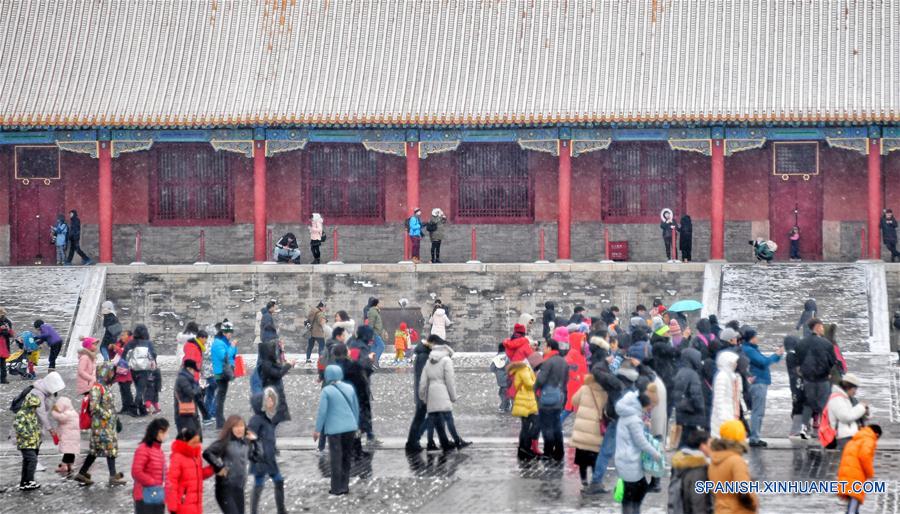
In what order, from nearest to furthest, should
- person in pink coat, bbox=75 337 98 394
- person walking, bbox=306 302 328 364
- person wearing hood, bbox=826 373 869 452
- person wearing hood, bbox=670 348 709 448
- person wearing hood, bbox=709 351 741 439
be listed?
person wearing hood, bbox=826 373 869 452
person wearing hood, bbox=670 348 709 448
person wearing hood, bbox=709 351 741 439
person in pink coat, bbox=75 337 98 394
person walking, bbox=306 302 328 364

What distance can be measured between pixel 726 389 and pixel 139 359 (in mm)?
8917

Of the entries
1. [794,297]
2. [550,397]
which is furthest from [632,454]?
[794,297]

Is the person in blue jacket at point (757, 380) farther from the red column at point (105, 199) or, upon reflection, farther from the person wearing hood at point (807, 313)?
the red column at point (105, 199)

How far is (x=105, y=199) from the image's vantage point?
120 feet

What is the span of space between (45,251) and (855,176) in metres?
18.3

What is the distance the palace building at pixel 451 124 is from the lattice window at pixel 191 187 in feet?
0.15

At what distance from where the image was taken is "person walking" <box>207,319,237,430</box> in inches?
846

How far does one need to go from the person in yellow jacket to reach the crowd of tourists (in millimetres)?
16

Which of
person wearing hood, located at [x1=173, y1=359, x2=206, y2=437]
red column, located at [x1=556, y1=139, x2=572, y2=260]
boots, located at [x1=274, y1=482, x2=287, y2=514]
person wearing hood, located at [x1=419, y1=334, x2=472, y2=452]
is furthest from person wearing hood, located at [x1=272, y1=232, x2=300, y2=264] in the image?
boots, located at [x1=274, y1=482, x2=287, y2=514]

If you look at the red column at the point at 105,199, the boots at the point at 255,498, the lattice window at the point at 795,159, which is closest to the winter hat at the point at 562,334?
the boots at the point at 255,498

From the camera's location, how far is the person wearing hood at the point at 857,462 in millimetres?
14609

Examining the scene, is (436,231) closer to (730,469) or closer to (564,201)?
(564,201)

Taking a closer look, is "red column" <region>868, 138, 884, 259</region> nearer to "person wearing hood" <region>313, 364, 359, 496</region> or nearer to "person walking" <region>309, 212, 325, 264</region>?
"person walking" <region>309, 212, 325, 264</region>

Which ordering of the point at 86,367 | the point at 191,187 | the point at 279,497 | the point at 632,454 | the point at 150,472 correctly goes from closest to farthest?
the point at 150,472, the point at 632,454, the point at 279,497, the point at 86,367, the point at 191,187
